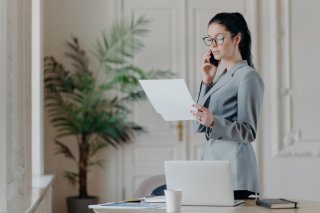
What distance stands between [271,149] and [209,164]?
3.83 m

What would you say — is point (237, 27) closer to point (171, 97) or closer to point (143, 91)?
point (171, 97)

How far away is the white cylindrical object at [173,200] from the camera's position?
278 centimetres

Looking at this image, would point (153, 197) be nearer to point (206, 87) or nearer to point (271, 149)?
point (206, 87)

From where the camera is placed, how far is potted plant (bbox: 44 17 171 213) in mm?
6195

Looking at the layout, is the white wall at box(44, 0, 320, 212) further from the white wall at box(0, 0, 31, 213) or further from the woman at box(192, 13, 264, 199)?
the woman at box(192, 13, 264, 199)

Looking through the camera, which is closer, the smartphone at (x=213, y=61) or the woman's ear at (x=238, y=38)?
the woman's ear at (x=238, y=38)

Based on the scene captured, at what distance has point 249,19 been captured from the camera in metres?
6.63

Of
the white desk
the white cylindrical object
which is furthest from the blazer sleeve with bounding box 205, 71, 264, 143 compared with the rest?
the white cylindrical object

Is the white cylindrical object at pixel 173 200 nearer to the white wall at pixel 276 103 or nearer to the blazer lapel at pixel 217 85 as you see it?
the blazer lapel at pixel 217 85

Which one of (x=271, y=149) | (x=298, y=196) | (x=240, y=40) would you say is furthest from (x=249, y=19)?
(x=240, y=40)

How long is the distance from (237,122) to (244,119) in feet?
0.13

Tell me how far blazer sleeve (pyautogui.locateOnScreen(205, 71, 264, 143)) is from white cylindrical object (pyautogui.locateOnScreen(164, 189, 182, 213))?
48cm

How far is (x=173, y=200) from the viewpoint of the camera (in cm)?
278

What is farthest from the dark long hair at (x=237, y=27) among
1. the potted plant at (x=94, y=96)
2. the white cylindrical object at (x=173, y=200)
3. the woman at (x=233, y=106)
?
the potted plant at (x=94, y=96)
